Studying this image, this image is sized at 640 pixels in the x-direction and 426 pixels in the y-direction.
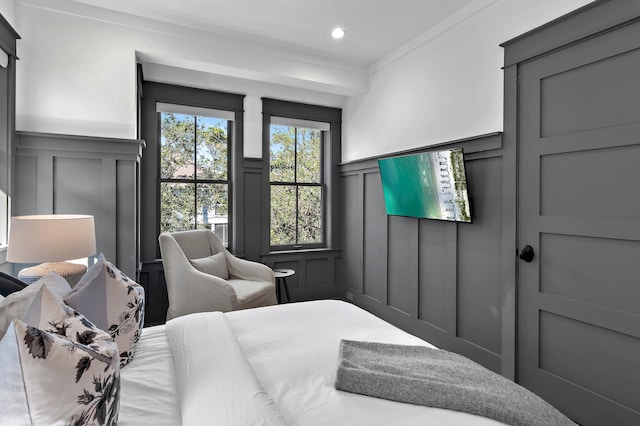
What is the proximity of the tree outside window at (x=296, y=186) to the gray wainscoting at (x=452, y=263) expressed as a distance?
548 mm

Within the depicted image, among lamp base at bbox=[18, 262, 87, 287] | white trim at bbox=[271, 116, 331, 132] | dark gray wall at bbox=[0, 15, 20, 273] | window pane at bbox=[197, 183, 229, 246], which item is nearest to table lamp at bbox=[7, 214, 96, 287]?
lamp base at bbox=[18, 262, 87, 287]

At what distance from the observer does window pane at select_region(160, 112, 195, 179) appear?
3.51 meters

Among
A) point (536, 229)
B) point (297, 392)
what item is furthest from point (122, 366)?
point (536, 229)

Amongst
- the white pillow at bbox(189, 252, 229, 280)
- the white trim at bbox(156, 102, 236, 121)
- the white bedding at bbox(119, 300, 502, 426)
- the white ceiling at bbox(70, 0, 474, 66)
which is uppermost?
the white ceiling at bbox(70, 0, 474, 66)

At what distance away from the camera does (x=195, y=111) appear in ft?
11.7

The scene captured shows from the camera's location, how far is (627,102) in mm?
1739

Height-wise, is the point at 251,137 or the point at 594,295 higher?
the point at 251,137

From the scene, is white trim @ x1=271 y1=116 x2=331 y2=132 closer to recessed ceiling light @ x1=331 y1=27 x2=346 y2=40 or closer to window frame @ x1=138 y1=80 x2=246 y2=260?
window frame @ x1=138 y1=80 x2=246 y2=260

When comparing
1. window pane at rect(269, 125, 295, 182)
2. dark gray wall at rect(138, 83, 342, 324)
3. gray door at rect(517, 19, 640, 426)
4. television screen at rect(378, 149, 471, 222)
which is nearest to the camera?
gray door at rect(517, 19, 640, 426)

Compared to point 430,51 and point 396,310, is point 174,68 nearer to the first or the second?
point 430,51

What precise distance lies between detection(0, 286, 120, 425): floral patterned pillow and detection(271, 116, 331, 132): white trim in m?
3.35

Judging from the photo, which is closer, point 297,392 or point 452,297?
point 297,392

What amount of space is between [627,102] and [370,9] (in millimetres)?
1800

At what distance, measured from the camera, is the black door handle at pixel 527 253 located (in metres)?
2.18
